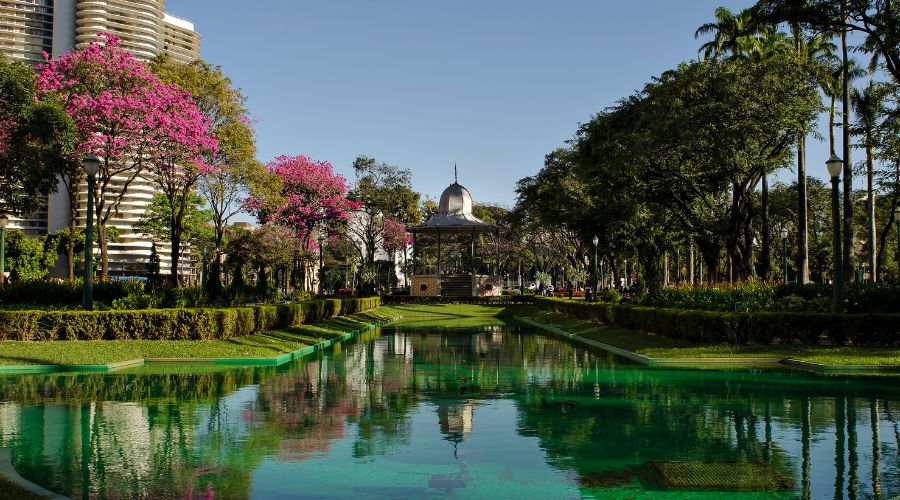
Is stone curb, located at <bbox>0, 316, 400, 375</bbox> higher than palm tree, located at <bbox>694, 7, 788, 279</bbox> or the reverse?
the reverse

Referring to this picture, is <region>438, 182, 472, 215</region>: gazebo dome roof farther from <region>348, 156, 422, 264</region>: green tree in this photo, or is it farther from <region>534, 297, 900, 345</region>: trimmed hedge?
<region>534, 297, 900, 345</region>: trimmed hedge

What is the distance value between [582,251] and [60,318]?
151ft

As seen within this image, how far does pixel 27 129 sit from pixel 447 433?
21.5 metres

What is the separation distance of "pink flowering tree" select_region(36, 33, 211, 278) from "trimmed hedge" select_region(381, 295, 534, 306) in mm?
31817

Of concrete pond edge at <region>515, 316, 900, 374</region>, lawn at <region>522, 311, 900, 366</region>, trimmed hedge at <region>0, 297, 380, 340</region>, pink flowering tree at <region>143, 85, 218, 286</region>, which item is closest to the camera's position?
concrete pond edge at <region>515, 316, 900, 374</region>

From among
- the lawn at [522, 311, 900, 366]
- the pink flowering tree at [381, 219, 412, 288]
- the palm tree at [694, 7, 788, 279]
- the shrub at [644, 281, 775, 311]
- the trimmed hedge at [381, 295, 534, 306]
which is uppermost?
the palm tree at [694, 7, 788, 279]

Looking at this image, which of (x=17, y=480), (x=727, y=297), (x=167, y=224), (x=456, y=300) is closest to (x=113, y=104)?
(x=727, y=297)

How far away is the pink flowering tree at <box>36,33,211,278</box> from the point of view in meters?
29.3

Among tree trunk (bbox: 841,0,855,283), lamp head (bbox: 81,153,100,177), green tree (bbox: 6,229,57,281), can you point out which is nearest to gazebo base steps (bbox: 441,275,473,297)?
tree trunk (bbox: 841,0,855,283)

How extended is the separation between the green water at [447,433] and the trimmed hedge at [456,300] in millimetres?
41755

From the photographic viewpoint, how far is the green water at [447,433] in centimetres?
827

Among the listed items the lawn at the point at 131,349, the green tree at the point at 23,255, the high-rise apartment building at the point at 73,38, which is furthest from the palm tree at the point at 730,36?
the high-rise apartment building at the point at 73,38

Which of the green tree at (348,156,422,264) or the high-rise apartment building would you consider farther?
the high-rise apartment building

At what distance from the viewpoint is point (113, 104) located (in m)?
29.4
